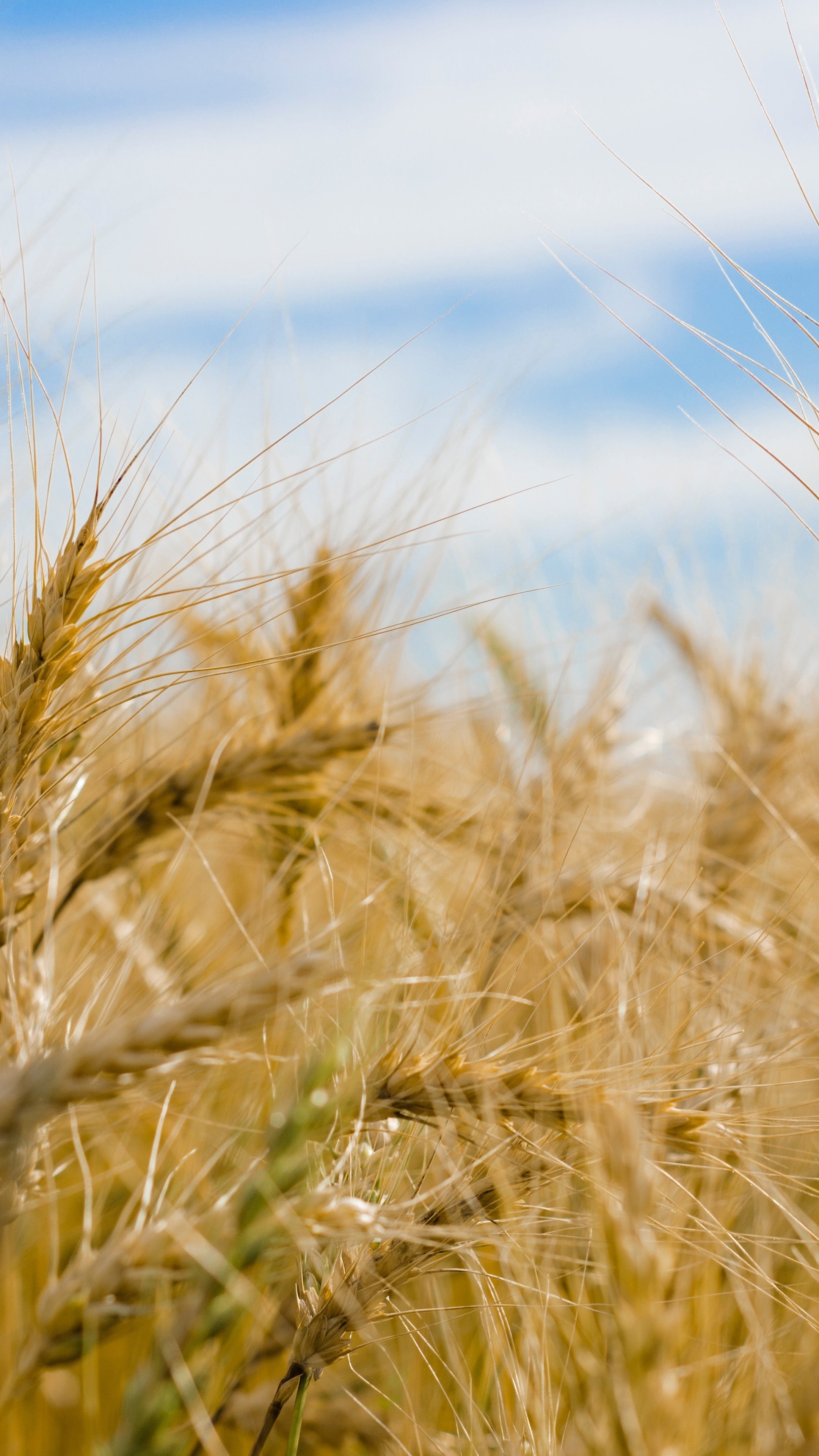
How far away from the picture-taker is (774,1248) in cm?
96

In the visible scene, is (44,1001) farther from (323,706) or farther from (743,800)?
(743,800)

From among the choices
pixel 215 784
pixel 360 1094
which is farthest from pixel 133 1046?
pixel 215 784

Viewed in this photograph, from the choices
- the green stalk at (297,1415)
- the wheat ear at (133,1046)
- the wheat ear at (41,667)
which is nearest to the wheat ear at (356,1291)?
the green stalk at (297,1415)

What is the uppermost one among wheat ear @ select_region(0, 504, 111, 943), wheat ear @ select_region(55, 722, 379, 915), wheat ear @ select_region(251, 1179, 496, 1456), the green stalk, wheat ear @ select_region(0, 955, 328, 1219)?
wheat ear @ select_region(0, 504, 111, 943)

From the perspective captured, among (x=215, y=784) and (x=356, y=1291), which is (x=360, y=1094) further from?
(x=215, y=784)

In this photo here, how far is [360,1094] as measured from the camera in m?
0.69

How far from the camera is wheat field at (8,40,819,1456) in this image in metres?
0.59

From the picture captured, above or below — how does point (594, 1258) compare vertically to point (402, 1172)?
below

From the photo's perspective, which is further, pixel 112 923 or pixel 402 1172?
pixel 112 923

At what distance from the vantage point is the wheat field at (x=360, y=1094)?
1.93ft

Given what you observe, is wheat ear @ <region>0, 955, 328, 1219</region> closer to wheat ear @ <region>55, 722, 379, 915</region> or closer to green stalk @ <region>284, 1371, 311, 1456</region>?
green stalk @ <region>284, 1371, 311, 1456</region>

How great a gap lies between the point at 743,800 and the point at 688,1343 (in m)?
0.96

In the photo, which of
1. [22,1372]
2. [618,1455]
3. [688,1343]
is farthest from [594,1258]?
[22,1372]

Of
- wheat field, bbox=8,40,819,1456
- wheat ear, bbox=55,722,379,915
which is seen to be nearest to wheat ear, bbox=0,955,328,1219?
wheat field, bbox=8,40,819,1456
